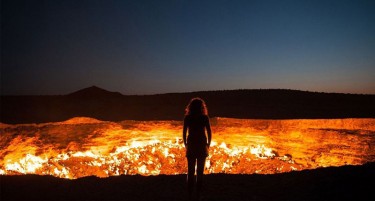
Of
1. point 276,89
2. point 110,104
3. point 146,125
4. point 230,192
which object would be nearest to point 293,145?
point 146,125

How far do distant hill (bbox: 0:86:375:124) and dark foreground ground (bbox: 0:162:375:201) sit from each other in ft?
31.0

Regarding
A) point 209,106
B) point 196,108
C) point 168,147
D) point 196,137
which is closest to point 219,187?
point 196,137

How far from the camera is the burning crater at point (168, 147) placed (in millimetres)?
11859

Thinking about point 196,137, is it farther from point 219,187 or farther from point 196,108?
point 219,187

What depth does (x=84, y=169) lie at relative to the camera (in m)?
12.2

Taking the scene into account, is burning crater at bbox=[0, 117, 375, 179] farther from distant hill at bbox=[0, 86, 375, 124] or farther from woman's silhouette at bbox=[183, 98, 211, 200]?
woman's silhouette at bbox=[183, 98, 211, 200]

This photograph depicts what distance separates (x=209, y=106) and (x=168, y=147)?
8.78 meters

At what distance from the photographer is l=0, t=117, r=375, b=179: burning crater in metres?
11.9

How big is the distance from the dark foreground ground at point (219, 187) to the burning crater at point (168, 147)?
5.11 metres

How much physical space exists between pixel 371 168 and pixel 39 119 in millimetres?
16384

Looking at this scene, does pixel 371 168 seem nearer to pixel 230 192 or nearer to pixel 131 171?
pixel 230 192

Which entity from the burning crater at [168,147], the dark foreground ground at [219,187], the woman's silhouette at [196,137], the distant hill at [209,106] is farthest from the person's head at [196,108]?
the distant hill at [209,106]

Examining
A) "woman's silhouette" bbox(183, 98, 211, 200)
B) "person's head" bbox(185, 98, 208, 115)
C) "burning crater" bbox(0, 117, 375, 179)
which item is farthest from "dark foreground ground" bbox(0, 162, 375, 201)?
"burning crater" bbox(0, 117, 375, 179)

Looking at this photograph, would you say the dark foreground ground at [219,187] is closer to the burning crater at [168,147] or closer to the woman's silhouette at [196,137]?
the woman's silhouette at [196,137]
